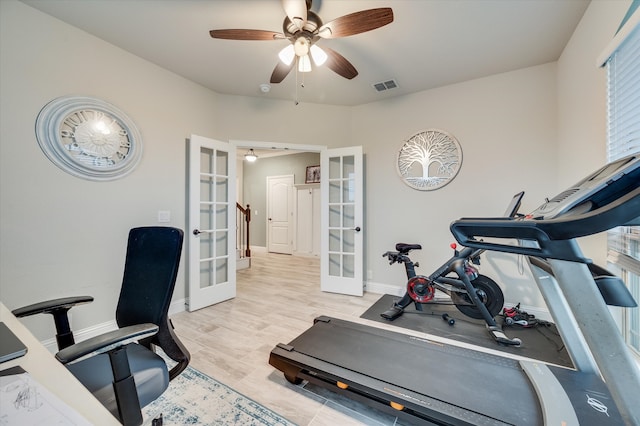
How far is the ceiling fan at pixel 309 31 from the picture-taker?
1.65 m

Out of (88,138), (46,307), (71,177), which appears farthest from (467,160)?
(71,177)

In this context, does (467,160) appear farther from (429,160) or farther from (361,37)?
(361,37)

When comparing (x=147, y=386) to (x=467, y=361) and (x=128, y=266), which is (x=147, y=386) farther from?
(x=467, y=361)

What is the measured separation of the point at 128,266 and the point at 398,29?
2634 mm

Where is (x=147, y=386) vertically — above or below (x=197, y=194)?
below

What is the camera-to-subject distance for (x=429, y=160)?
10.8 feet

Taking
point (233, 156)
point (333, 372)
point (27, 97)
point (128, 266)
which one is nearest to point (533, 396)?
point (333, 372)

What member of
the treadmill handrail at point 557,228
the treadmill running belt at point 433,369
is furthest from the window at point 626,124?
the treadmill handrail at point 557,228

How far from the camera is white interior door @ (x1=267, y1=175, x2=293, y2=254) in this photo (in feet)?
23.0

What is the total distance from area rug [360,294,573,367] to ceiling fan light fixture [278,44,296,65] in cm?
261

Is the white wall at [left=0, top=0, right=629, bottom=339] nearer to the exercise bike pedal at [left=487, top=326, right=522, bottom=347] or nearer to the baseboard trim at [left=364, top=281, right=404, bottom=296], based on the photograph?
the baseboard trim at [left=364, top=281, right=404, bottom=296]

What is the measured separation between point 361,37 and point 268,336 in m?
2.87

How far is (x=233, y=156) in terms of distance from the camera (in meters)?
3.43

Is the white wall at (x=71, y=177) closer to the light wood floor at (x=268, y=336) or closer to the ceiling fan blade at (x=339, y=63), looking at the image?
the light wood floor at (x=268, y=336)
